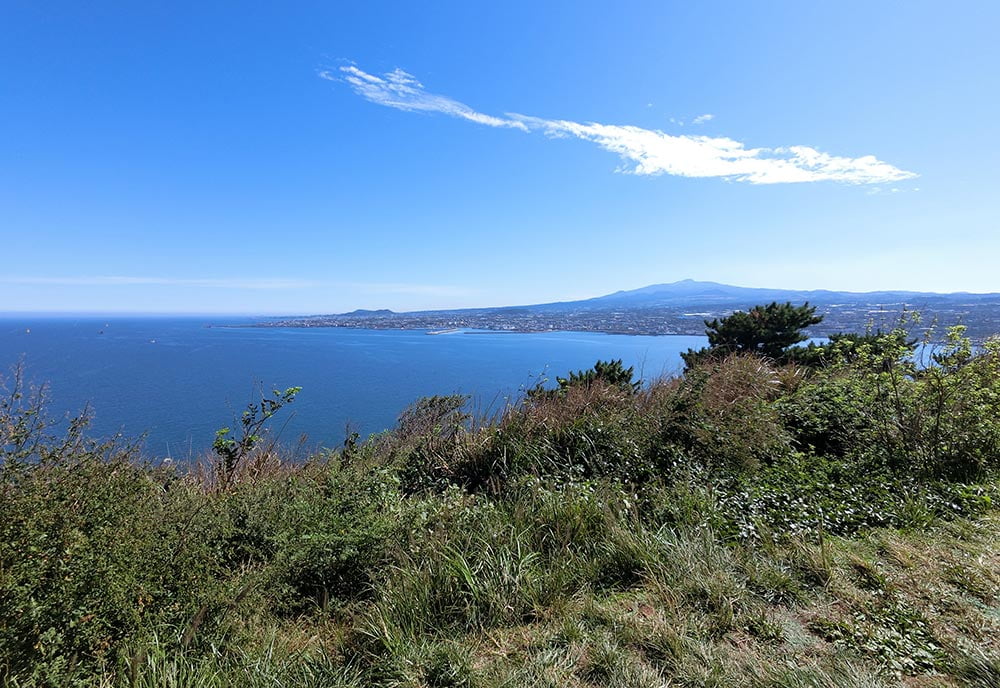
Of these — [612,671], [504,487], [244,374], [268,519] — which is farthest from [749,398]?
[244,374]

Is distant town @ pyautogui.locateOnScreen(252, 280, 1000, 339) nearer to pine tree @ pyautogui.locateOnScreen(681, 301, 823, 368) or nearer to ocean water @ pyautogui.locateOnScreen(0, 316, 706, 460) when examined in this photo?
pine tree @ pyautogui.locateOnScreen(681, 301, 823, 368)

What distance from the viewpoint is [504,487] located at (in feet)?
13.6

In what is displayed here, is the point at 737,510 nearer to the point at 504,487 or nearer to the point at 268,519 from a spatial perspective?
the point at 504,487

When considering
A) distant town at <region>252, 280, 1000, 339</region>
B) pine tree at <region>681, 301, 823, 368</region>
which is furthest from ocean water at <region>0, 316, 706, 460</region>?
distant town at <region>252, 280, 1000, 339</region>

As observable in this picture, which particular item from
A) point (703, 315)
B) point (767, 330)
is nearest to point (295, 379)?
point (767, 330)

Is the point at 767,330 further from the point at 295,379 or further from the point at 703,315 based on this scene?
the point at 295,379

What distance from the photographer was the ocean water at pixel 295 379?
11031 mm

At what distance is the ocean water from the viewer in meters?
11.0

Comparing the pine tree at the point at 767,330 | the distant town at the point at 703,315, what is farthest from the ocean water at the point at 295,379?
the distant town at the point at 703,315

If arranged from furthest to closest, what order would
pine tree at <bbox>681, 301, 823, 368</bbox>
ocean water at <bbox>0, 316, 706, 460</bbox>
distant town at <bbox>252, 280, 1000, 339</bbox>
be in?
pine tree at <bbox>681, 301, 823, 368</bbox>
ocean water at <bbox>0, 316, 706, 460</bbox>
distant town at <bbox>252, 280, 1000, 339</bbox>

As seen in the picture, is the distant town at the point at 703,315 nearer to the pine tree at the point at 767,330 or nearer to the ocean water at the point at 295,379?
the pine tree at the point at 767,330

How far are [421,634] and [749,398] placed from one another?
18.5ft

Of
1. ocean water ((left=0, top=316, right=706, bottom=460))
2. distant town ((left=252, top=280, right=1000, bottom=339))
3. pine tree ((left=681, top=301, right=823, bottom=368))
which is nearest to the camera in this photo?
distant town ((left=252, top=280, right=1000, bottom=339))

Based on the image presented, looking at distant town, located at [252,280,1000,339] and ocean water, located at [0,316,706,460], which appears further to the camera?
ocean water, located at [0,316,706,460]
